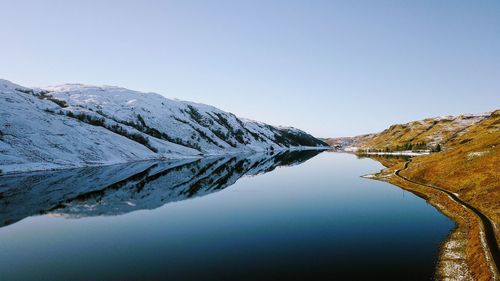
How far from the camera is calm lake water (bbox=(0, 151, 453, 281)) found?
31.9m

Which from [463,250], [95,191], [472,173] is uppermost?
[472,173]

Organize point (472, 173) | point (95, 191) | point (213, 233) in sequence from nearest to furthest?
point (213, 233) < point (472, 173) < point (95, 191)

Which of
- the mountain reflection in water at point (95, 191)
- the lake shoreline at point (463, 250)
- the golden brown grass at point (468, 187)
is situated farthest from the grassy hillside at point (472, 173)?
the mountain reflection in water at point (95, 191)

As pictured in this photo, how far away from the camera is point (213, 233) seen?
147ft

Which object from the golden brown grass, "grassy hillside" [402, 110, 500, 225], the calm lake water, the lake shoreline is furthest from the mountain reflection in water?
"grassy hillside" [402, 110, 500, 225]

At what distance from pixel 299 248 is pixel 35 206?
1943 inches

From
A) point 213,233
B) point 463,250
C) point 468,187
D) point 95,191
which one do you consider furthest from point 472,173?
point 95,191

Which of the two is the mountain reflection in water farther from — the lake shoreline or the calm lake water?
the lake shoreline

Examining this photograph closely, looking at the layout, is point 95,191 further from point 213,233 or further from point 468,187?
point 468,187

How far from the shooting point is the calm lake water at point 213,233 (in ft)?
105

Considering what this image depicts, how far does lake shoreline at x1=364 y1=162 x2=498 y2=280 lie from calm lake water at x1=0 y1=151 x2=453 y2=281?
1346mm

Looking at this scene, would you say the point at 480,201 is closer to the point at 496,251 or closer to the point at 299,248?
the point at 496,251

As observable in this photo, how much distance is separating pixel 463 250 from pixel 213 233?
29.1 metres

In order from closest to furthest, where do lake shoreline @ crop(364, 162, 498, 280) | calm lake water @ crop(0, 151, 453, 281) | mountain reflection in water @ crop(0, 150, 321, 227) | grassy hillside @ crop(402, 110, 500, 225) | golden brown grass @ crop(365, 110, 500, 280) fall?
lake shoreline @ crop(364, 162, 498, 280) < calm lake water @ crop(0, 151, 453, 281) < golden brown grass @ crop(365, 110, 500, 280) < grassy hillside @ crop(402, 110, 500, 225) < mountain reflection in water @ crop(0, 150, 321, 227)
